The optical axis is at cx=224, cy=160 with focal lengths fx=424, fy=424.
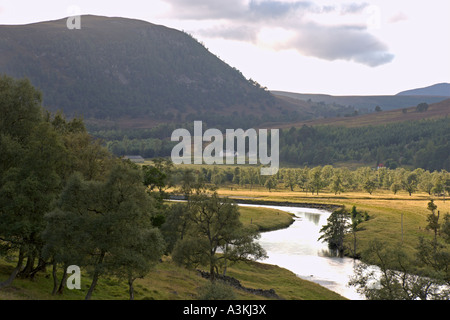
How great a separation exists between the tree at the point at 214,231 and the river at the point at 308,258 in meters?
19.4

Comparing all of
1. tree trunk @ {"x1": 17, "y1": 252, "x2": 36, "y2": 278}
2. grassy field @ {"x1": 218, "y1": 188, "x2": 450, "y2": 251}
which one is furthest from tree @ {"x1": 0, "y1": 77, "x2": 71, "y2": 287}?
grassy field @ {"x1": 218, "y1": 188, "x2": 450, "y2": 251}

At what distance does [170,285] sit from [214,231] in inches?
462

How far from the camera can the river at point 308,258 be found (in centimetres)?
7744

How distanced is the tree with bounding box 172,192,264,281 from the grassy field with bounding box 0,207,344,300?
13.0ft

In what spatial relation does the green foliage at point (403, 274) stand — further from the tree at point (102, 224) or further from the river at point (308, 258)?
the tree at point (102, 224)

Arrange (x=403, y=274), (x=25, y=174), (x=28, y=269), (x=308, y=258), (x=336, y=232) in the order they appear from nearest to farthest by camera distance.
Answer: (x=25, y=174)
(x=28, y=269)
(x=403, y=274)
(x=308, y=258)
(x=336, y=232)

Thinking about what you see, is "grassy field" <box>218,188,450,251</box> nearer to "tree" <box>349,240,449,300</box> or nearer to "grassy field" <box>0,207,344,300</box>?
"grassy field" <box>0,207,344,300</box>

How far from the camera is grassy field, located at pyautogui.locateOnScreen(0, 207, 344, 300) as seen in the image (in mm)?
41306

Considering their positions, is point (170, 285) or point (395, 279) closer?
point (395, 279)

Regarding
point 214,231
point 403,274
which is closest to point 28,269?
point 214,231

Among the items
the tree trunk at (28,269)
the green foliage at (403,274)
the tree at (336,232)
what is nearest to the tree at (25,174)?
the tree trunk at (28,269)

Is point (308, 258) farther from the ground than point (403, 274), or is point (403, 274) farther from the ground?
point (403, 274)

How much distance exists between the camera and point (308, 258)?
9588 cm

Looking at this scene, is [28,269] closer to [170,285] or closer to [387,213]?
[170,285]
